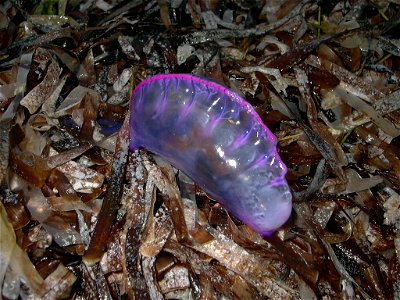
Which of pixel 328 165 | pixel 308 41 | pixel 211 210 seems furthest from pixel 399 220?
pixel 308 41

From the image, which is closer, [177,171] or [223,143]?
[223,143]

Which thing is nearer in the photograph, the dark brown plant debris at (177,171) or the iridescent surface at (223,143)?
the iridescent surface at (223,143)

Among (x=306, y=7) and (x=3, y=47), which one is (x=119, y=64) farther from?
(x=306, y=7)

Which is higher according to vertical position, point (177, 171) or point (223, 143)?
point (223, 143)
